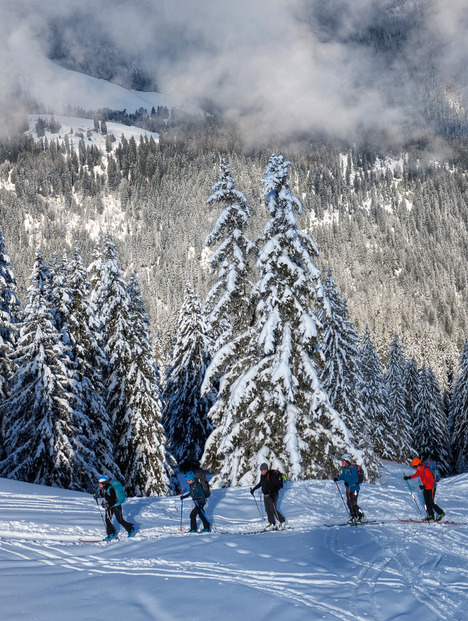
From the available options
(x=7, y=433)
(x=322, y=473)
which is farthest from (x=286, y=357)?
(x=7, y=433)

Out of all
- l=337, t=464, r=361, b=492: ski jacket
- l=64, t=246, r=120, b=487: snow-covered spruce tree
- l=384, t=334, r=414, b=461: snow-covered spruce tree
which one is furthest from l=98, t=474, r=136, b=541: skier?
l=384, t=334, r=414, b=461: snow-covered spruce tree

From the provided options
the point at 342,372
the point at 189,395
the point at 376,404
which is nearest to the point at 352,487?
the point at 342,372

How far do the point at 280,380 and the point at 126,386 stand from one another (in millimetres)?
11614

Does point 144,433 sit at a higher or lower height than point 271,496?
higher

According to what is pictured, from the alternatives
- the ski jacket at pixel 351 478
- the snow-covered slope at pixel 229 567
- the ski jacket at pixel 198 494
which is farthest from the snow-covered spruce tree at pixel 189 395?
the ski jacket at pixel 198 494

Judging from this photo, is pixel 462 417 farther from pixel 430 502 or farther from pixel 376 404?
pixel 430 502

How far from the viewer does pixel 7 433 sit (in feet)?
68.4

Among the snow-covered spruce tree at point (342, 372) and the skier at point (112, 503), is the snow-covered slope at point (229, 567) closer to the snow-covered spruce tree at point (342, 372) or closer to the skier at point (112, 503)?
the skier at point (112, 503)

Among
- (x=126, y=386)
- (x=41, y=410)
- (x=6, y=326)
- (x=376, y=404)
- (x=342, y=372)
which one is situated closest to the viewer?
(x=41, y=410)

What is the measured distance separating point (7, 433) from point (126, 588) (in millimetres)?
17116

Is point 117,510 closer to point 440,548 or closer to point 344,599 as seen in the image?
point 344,599

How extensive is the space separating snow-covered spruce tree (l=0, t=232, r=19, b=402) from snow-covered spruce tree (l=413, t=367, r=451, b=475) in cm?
4208

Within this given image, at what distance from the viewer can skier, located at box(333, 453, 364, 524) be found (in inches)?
464

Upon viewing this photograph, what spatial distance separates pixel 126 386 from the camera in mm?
24641
